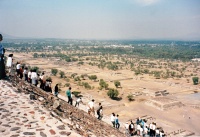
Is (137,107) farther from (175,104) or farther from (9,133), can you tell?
(9,133)

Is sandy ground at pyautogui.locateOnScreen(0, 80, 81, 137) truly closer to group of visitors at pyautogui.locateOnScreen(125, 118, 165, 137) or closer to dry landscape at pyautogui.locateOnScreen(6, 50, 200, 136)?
group of visitors at pyautogui.locateOnScreen(125, 118, 165, 137)

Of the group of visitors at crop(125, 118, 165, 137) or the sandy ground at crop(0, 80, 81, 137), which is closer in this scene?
the sandy ground at crop(0, 80, 81, 137)

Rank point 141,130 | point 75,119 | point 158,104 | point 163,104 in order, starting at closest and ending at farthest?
1. point 75,119
2. point 141,130
3. point 163,104
4. point 158,104

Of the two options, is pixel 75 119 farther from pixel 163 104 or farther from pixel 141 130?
pixel 163 104

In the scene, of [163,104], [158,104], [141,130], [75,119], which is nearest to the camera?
[75,119]

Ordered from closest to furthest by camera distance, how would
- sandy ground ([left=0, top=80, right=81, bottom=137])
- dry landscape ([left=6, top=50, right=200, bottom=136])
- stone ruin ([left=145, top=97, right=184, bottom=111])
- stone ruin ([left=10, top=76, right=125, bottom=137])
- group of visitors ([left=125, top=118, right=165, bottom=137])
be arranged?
sandy ground ([left=0, top=80, right=81, bottom=137])
stone ruin ([left=10, top=76, right=125, bottom=137])
group of visitors ([left=125, top=118, right=165, bottom=137])
dry landscape ([left=6, top=50, right=200, bottom=136])
stone ruin ([left=145, top=97, right=184, bottom=111])

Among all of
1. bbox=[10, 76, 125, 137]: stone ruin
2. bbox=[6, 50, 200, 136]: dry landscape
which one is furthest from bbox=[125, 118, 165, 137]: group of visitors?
bbox=[6, 50, 200, 136]: dry landscape

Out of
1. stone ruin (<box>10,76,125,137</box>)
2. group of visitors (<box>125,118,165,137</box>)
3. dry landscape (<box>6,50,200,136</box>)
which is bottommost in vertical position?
dry landscape (<box>6,50,200,136</box>)

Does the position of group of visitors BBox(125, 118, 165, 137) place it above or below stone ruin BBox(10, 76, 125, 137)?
below

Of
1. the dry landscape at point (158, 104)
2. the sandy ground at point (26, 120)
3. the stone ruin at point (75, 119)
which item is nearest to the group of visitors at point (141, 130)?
the stone ruin at point (75, 119)

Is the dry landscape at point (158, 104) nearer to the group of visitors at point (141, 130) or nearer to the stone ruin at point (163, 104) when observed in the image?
the stone ruin at point (163, 104)

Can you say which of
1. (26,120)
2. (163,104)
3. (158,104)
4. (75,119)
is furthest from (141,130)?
(158,104)

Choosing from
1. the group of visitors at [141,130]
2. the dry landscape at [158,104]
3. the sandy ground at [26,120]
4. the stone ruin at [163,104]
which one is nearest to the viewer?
the sandy ground at [26,120]

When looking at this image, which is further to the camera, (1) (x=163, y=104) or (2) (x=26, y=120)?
(1) (x=163, y=104)
